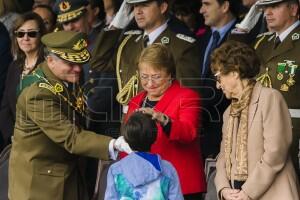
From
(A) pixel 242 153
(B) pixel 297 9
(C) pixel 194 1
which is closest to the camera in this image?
(A) pixel 242 153

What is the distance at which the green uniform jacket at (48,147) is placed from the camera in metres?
6.91

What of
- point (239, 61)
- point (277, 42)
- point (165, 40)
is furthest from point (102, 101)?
point (239, 61)

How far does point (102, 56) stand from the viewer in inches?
351

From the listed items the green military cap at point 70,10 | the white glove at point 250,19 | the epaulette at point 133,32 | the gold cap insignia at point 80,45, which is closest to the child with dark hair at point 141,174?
the gold cap insignia at point 80,45

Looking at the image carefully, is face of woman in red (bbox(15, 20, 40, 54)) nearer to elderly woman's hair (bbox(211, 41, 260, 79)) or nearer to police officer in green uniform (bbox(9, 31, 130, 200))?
police officer in green uniform (bbox(9, 31, 130, 200))

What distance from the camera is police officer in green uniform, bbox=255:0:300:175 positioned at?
7.71 m

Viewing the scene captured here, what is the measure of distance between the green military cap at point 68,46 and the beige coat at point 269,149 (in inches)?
49.9

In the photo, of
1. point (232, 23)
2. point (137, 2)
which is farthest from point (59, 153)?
point (232, 23)

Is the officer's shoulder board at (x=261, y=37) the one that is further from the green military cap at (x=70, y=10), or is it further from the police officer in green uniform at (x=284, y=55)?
the green military cap at (x=70, y=10)

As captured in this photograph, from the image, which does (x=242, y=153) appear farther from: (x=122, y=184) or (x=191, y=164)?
(x=122, y=184)

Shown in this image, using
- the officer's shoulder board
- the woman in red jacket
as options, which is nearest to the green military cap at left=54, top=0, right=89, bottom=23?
the officer's shoulder board

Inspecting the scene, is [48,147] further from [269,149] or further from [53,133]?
[269,149]

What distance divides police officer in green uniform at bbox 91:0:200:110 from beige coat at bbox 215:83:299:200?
159cm

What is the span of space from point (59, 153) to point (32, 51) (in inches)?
87.5
